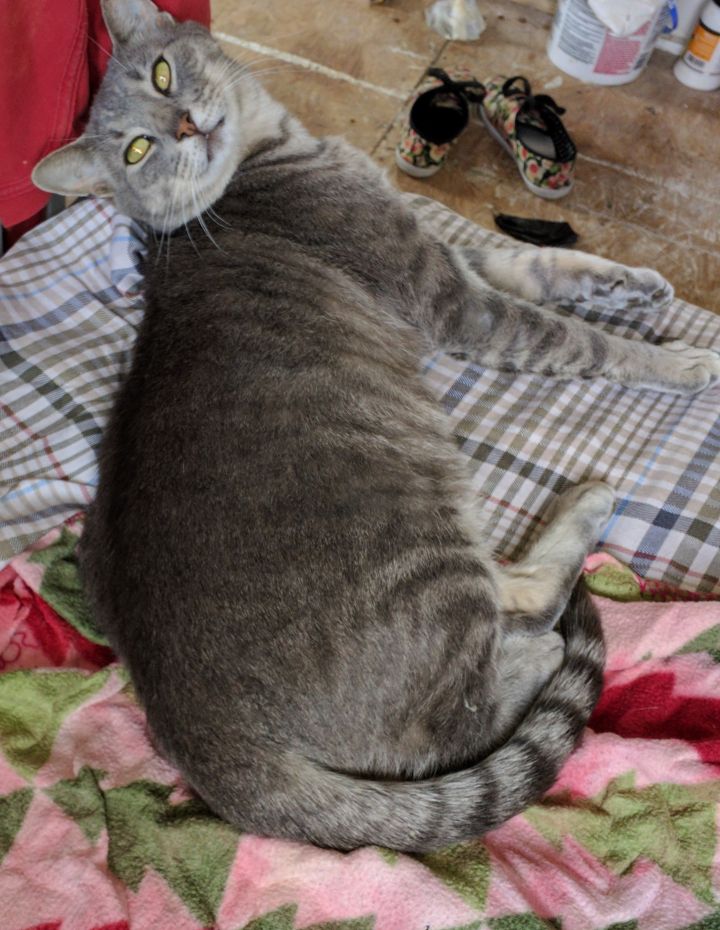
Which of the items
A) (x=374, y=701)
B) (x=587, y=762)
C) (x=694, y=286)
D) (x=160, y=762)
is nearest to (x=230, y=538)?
(x=374, y=701)

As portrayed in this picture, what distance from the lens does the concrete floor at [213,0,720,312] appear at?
2.98 m

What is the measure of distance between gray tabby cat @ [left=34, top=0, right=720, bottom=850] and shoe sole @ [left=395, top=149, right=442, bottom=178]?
921 mm

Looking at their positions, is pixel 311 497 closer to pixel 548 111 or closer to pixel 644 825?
pixel 644 825

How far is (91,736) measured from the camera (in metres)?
1.68

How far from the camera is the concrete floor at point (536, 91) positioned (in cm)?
298

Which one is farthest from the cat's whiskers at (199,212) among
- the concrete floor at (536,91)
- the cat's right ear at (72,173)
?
the concrete floor at (536,91)

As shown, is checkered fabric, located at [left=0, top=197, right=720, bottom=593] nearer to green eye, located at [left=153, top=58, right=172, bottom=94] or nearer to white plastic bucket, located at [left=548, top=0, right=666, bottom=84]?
green eye, located at [left=153, top=58, right=172, bottom=94]

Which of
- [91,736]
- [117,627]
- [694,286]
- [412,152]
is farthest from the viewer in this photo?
[412,152]

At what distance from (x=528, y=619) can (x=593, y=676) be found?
0.58ft

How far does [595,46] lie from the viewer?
323 centimetres

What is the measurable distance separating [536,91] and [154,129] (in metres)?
1.97

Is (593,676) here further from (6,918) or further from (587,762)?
(6,918)

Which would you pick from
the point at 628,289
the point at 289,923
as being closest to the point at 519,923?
the point at 289,923

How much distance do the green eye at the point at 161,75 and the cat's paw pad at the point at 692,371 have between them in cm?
141
